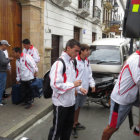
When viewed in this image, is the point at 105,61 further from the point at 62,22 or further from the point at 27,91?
the point at 62,22

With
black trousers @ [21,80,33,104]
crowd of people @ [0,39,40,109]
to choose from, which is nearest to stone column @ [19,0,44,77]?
crowd of people @ [0,39,40,109]

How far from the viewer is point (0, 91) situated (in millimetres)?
5234

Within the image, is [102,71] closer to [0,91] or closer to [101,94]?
[101,94]

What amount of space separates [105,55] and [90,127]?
4.00 m

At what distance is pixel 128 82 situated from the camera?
2746 mm

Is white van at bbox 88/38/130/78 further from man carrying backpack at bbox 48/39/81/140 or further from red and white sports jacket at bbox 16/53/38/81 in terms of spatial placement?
man carrying backpack at bbox 48/39/81/140

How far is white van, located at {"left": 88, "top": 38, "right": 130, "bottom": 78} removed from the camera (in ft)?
23.5

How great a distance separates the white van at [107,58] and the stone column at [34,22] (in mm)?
2401

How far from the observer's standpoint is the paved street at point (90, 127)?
155 inches

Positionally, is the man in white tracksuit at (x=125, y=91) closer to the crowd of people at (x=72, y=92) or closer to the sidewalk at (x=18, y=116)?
the crowd of people at (x=72, y=92)

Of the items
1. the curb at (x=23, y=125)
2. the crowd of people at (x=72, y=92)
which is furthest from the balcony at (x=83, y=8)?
the crowd of people at (x=72, y=92)

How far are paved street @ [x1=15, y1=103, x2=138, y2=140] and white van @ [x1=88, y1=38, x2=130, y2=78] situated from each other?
1.77m

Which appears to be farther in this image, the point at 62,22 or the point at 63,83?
the point at 62,22

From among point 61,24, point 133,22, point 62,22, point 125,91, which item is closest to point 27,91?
point 125,91
